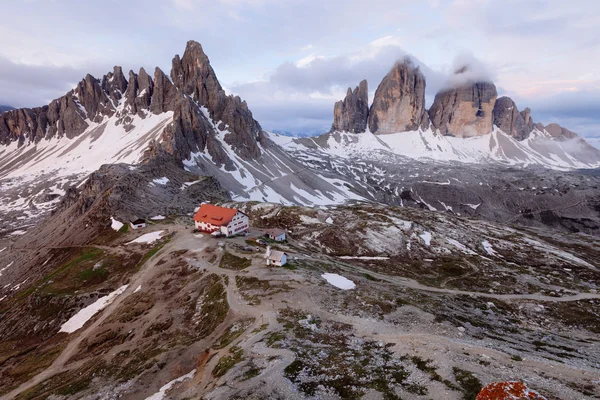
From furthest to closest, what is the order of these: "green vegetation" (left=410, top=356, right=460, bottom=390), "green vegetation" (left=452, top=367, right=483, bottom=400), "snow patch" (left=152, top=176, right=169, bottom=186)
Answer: "snow patch" (left=152, top=176, right=169, bottom=186)
"green vegetation" (left=410, top=356, right=460, bottom=390)
"green vegetation" (left=452, top=367, right=483, bottom=400)

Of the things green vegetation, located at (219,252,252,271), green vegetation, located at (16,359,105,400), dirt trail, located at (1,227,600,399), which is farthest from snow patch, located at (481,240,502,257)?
green vegetation, located at (16,359,105,400)

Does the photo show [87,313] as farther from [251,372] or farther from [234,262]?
[251,372]

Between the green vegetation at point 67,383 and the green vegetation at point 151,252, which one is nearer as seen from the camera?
the green vegetation at point 67,383

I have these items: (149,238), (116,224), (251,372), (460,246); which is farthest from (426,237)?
(116,224)

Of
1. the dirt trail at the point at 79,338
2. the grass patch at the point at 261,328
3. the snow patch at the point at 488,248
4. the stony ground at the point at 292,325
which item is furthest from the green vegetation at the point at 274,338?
the snow patch at the point at 488,248

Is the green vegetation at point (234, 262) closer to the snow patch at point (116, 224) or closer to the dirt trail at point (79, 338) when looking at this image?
the dirt trail at point (79, 338)

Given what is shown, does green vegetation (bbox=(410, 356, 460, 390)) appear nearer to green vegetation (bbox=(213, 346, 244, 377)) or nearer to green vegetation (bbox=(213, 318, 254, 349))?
green vegetation (bbox=(213, 346, 244, 377))

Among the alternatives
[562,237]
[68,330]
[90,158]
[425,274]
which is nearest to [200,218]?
[68,330]
